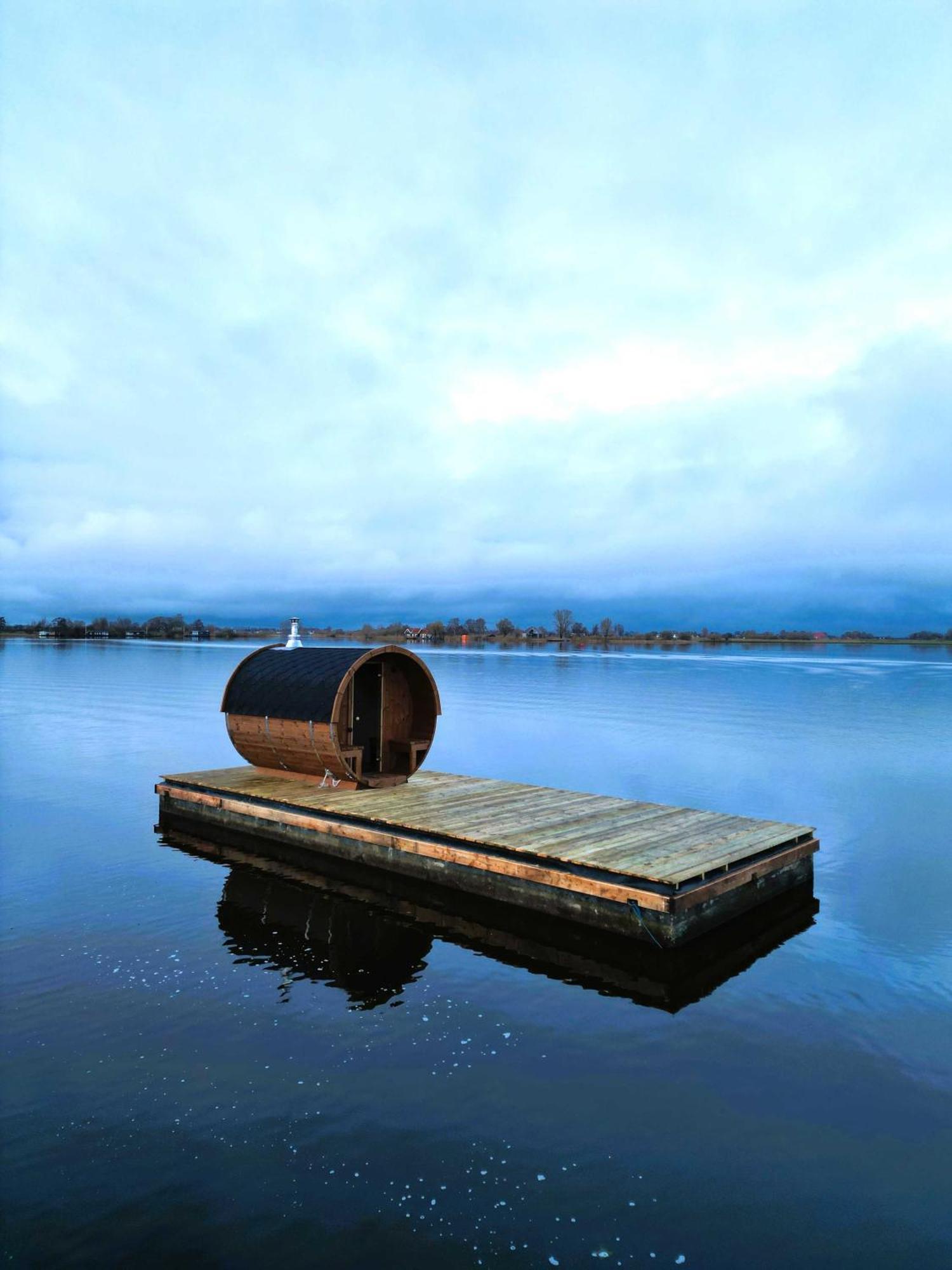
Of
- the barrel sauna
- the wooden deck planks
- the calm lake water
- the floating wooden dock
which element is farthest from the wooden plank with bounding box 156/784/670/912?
the barrel sauna

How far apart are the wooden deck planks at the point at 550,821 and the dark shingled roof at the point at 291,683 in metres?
1.69

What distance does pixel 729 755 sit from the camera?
28.5m

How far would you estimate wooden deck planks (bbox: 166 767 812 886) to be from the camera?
1185cm

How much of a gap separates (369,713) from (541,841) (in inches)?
270

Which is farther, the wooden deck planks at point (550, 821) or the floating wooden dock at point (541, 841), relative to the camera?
the wooden deck planks at point (550, 821)

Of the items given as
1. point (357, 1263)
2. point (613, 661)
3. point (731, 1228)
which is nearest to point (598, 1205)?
point (731, 1228)

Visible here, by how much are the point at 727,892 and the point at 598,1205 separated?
20.3 ft

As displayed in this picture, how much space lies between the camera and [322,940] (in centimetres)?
1136

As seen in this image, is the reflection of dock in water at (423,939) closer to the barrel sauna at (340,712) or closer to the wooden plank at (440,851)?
the wooden plank at (440,851)

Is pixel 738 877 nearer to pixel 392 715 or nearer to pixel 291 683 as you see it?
pixel 392 715

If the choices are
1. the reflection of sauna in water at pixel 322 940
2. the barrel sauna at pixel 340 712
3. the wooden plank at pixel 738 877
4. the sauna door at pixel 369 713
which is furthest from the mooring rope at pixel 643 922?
the sauna door at pixel 369 713

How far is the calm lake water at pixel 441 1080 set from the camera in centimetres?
584

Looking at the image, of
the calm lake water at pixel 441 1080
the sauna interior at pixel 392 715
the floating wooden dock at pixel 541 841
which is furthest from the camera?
the sauna interior at pixel 392 715

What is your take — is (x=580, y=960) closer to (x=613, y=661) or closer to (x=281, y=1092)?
(x=281, y=1092)
